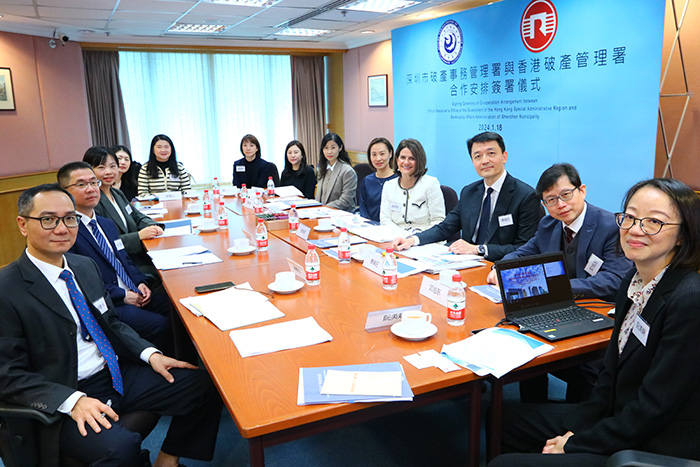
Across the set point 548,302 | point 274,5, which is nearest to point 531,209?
point 548,302

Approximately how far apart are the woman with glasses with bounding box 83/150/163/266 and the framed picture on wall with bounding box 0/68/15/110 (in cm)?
335

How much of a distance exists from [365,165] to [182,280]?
11.0ft

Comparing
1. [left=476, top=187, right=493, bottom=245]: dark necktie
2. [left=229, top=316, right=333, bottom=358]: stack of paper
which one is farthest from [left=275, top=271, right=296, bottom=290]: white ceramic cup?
[left=476, top=187, right=493, bottom=245]: dark necktie

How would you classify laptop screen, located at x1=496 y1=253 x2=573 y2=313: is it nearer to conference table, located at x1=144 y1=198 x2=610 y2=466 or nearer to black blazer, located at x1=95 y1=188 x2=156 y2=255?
conference table, located at x1=144 y1=198 x2=610 y2=466

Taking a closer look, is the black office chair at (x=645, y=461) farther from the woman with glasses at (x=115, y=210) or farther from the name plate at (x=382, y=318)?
the woman with glasses at (x=115, y=210)

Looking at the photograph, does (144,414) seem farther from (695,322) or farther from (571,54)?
(571,54)

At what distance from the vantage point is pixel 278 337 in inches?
69.4

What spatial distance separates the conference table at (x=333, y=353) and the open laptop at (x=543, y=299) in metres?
0.07

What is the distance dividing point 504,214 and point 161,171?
3.87 metres

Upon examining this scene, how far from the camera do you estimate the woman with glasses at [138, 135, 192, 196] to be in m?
5.31

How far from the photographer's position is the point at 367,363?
1.55 m

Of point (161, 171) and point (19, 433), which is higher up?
point (161, 171)

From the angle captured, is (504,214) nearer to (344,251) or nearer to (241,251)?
(344,251)

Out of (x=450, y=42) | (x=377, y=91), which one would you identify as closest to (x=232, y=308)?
(x=450, y=42)
